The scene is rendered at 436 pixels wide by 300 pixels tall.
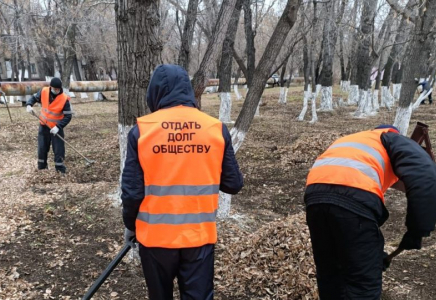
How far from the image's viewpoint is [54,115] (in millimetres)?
7023

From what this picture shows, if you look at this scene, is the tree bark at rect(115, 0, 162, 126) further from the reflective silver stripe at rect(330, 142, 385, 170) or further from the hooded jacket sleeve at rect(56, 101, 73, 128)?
the hooded jacket sleeve at rect(56, 101, 73, 128)

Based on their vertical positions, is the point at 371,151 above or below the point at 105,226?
above

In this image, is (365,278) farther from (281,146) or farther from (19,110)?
(19,110)

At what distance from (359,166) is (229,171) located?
776 mm

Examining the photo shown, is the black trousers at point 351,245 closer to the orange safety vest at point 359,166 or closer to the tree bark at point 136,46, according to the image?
the orange safety vest at point 359,166

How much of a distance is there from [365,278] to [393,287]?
135 cm

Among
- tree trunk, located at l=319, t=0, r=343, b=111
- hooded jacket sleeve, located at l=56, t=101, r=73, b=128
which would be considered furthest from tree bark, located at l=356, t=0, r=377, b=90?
hooded jacket sleeve, located at l=56, t=101, r=73, b=128

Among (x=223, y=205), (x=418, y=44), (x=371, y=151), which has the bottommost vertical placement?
(x=223, y=205)

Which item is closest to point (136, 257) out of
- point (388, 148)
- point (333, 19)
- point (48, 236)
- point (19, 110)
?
point (48, 236)

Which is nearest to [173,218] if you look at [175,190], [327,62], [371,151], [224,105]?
[175,190]

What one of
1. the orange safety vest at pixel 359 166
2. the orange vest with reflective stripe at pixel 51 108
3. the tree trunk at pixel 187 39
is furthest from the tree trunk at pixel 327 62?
the orange safety vest at pixel 359 166

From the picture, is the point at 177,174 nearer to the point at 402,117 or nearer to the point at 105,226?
the point at 105,226

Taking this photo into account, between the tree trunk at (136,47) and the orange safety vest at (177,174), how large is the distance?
1739mm

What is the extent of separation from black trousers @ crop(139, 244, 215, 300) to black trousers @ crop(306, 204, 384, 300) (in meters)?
0.71
